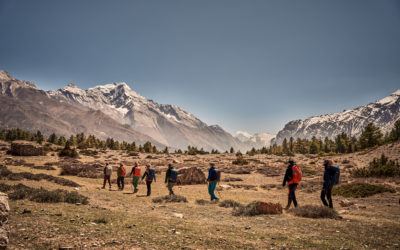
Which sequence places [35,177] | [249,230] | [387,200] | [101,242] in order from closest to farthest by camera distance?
[101,242], [249,230], [387,200], [35,177]

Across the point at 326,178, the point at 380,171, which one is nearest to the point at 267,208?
the point at 326,178

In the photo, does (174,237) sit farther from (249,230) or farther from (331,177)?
(331,177)

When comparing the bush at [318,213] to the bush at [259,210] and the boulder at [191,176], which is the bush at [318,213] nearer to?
the bush at [259,210]

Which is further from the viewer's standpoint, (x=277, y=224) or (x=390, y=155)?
(x=390, y=155)

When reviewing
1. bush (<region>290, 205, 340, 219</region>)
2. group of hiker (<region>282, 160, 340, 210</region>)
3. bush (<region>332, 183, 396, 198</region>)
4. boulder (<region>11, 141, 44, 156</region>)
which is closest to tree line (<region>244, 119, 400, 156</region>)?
bush (<region>332, 183, 396, 198</region>)

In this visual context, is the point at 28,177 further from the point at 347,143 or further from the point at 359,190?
the point at 347,143

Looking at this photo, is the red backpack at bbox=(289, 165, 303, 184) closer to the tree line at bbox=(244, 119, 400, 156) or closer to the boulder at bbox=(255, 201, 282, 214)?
the boulder at bbox=(255, 201, 282, 214)

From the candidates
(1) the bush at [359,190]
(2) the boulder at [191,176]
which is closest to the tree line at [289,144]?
(1) the bush at [359,190]

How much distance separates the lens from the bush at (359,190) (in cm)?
1650

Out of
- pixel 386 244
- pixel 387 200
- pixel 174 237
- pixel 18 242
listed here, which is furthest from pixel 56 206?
pixel 387 200

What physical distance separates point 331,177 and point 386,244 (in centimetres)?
504

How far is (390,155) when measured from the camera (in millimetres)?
35250

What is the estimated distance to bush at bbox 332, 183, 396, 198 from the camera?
1650 cm

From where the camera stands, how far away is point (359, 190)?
56.1 feet
